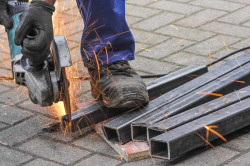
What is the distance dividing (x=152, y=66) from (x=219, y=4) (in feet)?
4.60

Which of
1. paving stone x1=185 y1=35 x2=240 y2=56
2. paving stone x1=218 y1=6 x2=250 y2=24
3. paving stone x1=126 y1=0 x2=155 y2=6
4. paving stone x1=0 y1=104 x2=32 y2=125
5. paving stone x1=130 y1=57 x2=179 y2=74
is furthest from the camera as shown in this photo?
paving stone x1=126 y1=0 x2=155 y2=6

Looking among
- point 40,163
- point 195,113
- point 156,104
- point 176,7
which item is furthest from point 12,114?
point 176,7

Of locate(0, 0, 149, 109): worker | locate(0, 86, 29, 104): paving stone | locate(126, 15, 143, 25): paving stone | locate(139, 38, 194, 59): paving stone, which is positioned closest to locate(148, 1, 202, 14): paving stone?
locate(126, 15, 143, 25): paving stone

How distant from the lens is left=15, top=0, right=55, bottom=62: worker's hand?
3273 mm

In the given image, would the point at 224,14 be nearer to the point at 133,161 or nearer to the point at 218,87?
the point at 218,87

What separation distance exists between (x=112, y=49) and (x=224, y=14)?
185cm

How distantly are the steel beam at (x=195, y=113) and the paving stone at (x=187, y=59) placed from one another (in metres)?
0.95

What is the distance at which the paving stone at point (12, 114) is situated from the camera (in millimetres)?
3883

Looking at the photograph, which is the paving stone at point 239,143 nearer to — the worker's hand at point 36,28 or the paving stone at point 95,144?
the paving stone at point 95,144

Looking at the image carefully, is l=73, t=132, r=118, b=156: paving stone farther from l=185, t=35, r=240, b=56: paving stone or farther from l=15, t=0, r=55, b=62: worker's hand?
l=185, t=35, r=240, b=56: paving stone

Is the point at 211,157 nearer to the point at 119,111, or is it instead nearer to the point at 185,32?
the point at 119,111

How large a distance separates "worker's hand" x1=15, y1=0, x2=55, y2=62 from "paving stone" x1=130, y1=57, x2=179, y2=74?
1303 millimetres

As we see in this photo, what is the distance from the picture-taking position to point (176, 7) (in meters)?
5.64

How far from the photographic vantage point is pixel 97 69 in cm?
381
